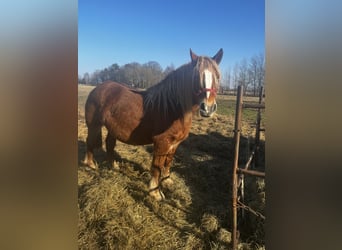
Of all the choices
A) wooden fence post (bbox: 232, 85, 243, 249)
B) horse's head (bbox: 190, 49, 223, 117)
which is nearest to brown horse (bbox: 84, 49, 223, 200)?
horse's head (bbox: 190, 49, 223, 117)

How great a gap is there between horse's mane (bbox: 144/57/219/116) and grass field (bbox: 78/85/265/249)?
0.43 feet

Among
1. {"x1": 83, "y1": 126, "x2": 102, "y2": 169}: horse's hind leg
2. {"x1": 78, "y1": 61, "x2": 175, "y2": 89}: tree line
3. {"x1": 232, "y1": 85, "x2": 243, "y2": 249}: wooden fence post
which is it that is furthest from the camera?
{"x1": 83, "y1": 126, "x2": 102, "y2": 169}: horse's hind leg

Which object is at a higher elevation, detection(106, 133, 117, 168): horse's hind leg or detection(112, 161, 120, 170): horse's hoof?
detection(106, 133, 117, 168): horse's hind leg

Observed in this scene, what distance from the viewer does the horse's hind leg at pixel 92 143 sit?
6.24ft

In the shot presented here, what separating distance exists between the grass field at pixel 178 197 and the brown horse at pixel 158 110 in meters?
0.04

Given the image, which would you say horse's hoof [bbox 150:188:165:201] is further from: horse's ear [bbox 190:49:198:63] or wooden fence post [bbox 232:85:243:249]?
horse's ear [bbox 190:49:198:63]

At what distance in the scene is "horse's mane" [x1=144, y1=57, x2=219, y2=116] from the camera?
66.7 inches

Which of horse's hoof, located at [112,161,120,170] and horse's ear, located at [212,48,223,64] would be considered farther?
horse's hoof, located at [112,161,120,170]

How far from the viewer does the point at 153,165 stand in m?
1.83

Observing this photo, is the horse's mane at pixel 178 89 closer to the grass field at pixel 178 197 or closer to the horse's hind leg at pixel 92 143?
the grass field at pixel 178 197

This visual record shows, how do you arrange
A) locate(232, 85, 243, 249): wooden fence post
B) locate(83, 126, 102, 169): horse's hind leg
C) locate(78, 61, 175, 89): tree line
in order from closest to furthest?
locate(232, 85, 243, 249): wooden fence post < locate(78, 61, 175, 89): tree line < locate(83, 126, 102, 169): horse's hind leg
